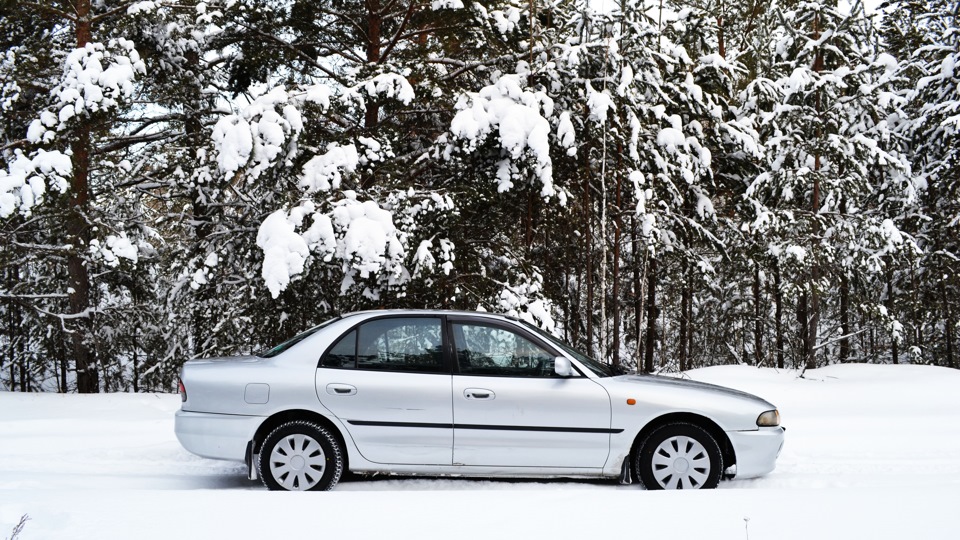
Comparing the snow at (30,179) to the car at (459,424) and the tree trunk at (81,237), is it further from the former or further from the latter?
the car at (459,424)

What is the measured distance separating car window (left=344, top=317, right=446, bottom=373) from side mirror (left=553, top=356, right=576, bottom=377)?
0.89 m

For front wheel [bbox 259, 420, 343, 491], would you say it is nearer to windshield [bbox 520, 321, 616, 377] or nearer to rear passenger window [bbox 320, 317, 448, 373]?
rear passenger window [bbox 320, 317, 448, 373]

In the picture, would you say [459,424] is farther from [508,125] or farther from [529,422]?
[508,125]

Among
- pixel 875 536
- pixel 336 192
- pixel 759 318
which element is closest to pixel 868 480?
pixel 875 536

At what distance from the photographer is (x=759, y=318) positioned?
18.7 m

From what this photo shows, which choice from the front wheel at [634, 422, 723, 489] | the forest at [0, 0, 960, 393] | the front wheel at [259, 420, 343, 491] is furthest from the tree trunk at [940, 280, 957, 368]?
the front wheel at [259, 420, 343, 491]

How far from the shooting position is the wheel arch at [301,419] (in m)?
5.88

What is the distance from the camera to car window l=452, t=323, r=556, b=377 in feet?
19.6

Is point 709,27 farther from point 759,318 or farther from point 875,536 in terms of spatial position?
point 875,536

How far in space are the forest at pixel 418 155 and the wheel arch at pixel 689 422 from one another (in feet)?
15.3

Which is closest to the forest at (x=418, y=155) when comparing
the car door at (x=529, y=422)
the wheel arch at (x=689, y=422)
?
the car door at (x=529, y=422)

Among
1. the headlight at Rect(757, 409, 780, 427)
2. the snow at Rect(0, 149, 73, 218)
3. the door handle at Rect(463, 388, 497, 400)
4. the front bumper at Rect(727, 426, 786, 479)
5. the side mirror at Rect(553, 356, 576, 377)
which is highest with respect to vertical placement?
the snow at Rect(0, 149, 73, 218)

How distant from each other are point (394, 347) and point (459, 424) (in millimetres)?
800

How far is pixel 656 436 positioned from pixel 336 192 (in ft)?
20.2
